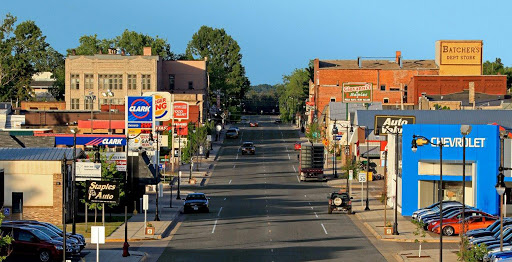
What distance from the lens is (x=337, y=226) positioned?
59.8 meters

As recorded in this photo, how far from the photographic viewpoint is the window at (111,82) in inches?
5920

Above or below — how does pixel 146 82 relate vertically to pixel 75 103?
above

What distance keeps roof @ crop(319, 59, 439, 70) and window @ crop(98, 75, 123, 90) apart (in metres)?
37.4

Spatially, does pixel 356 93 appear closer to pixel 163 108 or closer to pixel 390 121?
pixel 163 108

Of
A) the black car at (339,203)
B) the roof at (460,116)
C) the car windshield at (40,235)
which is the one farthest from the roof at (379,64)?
the car windshield at (40,235)

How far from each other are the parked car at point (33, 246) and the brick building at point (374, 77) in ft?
395

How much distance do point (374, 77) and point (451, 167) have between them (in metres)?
99.0

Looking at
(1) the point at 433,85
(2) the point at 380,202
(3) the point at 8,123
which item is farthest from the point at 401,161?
(1) the point at 433,85

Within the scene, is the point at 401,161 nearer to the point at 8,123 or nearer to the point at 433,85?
the point at 8,123

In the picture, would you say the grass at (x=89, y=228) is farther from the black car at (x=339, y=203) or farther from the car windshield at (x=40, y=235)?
the black car at (x=339, y=203)

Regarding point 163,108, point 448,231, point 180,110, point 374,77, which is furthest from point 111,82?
point 448,231

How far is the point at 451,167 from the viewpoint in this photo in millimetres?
64938

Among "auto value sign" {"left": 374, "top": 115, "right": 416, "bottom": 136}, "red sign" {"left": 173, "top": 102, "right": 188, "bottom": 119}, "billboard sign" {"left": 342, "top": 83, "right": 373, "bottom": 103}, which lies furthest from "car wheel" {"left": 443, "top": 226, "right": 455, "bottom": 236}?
"billboard sign" {"left": 342, "top": 83, "right": 373, "bottom": 103}

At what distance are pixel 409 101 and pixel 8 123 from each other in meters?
64.5
